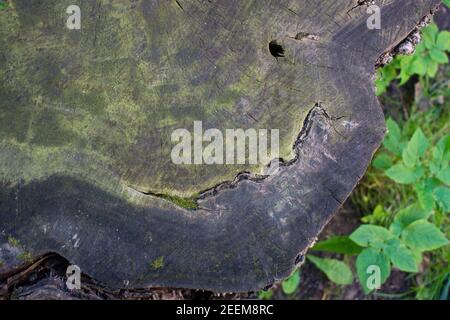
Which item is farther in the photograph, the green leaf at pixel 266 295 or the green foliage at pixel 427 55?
the green leaf at pixel 266 295

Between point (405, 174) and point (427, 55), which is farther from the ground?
point (427, 55)

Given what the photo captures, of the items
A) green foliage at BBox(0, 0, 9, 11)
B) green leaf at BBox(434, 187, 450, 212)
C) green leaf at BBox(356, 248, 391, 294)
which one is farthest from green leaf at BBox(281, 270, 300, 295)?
green foliage at BBox(0, 0, 9, 11)

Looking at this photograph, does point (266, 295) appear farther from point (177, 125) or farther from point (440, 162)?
point (177, 125)

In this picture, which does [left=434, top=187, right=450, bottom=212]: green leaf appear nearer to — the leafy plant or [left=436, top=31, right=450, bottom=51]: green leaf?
[left=436, top=31, right=450, bottom=51]: green leaf

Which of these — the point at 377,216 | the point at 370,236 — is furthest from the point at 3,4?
the point at 377,216

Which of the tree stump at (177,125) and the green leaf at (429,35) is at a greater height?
the green leaf at (429,35)

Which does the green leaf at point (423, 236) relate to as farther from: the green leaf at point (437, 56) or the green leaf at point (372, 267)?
the green leaf at point (437, 56)

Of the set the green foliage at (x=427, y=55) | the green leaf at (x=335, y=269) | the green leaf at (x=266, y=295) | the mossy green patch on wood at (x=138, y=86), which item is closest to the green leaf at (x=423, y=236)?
the green leaf at (x=335, y=269)
